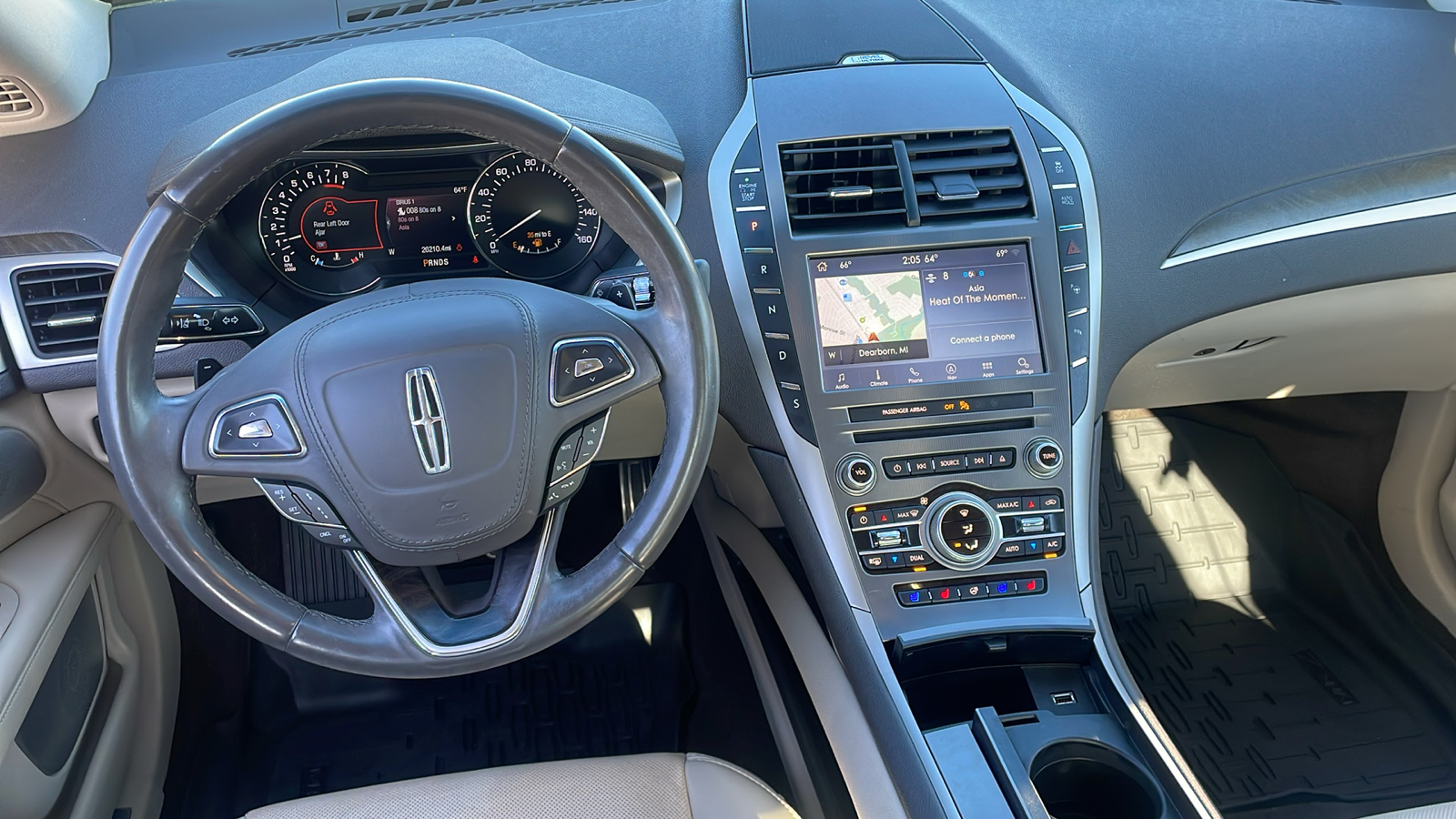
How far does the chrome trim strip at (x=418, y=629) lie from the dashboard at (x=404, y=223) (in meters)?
0.55

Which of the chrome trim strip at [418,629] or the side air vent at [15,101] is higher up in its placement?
the side air vent at [15,101]

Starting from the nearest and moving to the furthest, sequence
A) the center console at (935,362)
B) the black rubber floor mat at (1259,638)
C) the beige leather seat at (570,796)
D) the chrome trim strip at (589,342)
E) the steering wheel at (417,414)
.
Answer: the steering wheel at (417,414) < the chrome trim strip at (589,342) < the beige leather seat at (570,796) < the center console at (935,362) < the black rubber floor mat at (1259,638)

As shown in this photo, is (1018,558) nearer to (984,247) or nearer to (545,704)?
(984,247)

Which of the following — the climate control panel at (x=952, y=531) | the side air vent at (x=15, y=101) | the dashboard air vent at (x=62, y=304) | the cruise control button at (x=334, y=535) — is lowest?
the climate control panel at (x=952, y=531)

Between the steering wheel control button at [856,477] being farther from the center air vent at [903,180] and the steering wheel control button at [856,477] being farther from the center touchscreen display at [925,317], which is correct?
the center air vent at [903,180]

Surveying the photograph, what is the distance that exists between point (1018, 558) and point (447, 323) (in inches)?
33.5

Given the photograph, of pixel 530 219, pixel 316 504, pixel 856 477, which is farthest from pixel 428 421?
pixel 856 477

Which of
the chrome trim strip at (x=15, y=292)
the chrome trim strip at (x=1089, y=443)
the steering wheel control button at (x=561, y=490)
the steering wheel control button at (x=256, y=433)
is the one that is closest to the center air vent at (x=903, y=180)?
the chrome trim strip at (x=1089, y=443)

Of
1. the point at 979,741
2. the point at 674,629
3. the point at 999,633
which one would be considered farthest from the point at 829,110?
the point at 674,629

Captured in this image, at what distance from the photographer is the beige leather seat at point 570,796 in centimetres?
123

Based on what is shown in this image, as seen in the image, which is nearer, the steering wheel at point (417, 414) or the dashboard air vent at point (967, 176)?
the steering wheel at point (417, 414)

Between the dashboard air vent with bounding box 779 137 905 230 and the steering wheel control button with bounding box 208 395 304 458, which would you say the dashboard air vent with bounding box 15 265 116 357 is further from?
the dashboard air vent with bounding box 779 137 905 230

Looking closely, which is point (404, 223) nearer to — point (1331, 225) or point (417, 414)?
point (417, 414)

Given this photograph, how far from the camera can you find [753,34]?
1538mm
